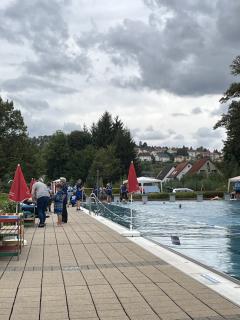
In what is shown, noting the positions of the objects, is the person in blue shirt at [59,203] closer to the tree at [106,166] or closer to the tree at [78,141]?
the tree at [106,166]

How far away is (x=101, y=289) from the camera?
7.14m

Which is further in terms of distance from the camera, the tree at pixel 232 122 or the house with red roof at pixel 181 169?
the house with red roof at pixel 181 169

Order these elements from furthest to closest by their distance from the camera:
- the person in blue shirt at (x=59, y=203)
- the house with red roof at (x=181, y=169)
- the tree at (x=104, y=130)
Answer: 1. the house with red roof at (x=181, y=169)
2. the tree at (x=104, y=130)
3. the person in blue shirt at (x=59, y=203)

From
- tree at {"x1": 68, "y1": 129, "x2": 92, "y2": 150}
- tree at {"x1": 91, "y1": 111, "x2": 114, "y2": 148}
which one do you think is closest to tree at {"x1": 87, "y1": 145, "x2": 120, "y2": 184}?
tree at {"x1": 91, "y1": 111, "x2": 114, "y2": 148}

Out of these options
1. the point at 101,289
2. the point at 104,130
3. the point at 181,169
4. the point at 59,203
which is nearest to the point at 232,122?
the point at 104,130

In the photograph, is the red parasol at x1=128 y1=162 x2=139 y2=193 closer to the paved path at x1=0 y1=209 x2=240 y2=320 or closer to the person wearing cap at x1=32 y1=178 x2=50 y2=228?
the paved path at x1=0 y1=209 x2=240 y2=320

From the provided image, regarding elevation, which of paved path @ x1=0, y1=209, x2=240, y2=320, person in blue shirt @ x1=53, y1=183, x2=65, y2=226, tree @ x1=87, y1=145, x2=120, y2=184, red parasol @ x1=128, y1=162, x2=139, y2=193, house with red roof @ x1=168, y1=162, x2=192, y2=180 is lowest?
paved path @ x1=0, y1=209, x2=240, y2=320

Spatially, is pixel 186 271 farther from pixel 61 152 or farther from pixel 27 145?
pixel 61 152

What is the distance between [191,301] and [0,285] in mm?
2812

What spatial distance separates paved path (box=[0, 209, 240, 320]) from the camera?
19.3 ft

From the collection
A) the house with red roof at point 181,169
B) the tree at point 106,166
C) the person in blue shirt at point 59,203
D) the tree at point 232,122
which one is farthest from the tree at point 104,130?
the person in blue shirt at point 59,203

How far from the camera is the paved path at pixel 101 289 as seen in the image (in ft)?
19.3

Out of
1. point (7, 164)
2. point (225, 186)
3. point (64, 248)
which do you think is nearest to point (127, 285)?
point (64, 248)

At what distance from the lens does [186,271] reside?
8523mm
